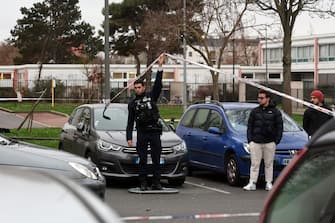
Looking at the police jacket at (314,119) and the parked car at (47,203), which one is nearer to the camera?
the parked car at (47,203)

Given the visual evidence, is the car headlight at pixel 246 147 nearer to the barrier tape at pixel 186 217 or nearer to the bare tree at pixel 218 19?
the barrier tape at pixel 186 217

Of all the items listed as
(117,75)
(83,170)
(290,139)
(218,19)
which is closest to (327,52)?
(117,75)

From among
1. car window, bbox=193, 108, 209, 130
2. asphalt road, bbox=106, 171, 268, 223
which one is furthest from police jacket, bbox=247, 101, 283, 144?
car window, bbox=193, 108, 209, 130

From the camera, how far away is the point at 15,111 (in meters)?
41.0

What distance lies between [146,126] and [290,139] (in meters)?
2.78

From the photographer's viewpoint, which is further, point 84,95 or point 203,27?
point 84,95

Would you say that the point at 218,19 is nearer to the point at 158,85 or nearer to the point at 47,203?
the point at 158,85

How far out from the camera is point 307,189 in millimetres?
3277

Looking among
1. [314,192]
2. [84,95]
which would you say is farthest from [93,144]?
[84,95]

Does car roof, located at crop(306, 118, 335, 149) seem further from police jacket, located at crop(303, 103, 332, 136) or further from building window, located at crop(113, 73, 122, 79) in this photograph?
building window, located at crop(113, 73, 122, 79)

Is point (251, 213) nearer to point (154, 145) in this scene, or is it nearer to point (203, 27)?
point (154, 145)

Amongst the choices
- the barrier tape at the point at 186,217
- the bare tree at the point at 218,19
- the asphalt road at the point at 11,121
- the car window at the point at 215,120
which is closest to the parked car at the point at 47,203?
the barrier tape at the point at 186,217

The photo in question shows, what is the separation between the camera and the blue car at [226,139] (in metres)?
11.6

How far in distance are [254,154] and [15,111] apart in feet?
104
